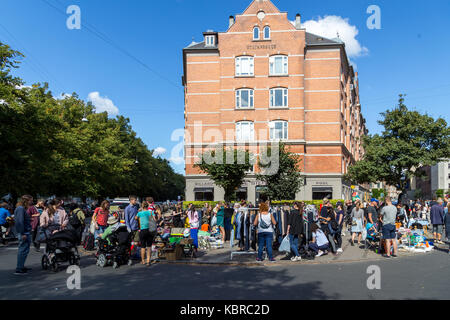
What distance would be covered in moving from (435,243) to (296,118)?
2440 centimetres

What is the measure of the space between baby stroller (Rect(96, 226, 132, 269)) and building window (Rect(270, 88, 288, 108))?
31455 mm

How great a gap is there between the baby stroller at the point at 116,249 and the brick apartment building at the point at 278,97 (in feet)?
97.0

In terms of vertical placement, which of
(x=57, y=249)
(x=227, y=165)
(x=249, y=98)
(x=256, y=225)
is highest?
(x=249, y=98)

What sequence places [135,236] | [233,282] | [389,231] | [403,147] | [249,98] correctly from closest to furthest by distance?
[233,282] < [135,236] < [389,231] < [403,147] < [249,98]

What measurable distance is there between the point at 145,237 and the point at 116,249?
888 mm

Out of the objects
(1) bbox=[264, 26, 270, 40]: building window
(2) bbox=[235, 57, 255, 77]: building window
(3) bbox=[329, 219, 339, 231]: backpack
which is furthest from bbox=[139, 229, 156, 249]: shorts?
(1) bbox=[264, 26, 270, 40]: building window

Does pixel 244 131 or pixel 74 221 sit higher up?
pixel 244 131

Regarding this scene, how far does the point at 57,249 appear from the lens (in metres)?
11.3

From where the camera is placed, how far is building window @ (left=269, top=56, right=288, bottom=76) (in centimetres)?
4159

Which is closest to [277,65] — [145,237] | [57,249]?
[145,237]

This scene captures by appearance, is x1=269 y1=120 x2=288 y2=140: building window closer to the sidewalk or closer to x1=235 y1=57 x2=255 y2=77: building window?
x1=235 y1=57 x2=255 y2=77: building window

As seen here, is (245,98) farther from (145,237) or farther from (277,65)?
(145,237)
